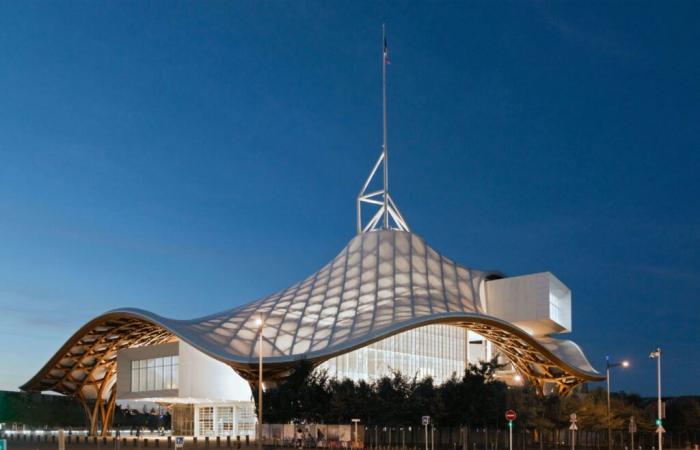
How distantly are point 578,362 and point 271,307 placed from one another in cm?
2799

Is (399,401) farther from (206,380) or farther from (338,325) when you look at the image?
(206,380)

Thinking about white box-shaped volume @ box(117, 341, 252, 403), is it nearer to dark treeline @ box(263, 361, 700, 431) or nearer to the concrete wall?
the concrete wall

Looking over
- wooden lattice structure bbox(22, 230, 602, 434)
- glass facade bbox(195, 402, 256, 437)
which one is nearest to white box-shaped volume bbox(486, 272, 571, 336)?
wooden lattice structure bbox(22, 230, 602, 434)

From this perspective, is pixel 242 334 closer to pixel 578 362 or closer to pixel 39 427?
pixel 578 362

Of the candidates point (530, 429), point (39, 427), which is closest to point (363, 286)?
point (530, 429)

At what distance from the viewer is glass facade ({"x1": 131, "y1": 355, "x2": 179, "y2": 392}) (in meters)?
66.9

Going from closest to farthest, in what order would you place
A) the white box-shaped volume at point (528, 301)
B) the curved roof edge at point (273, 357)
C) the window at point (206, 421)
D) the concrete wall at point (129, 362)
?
the curved roof edge at point (273, 357) → the concrete wall at point (129, 362) → the white box-shaped volume at point (528, 301) → the window at point (206, 421)

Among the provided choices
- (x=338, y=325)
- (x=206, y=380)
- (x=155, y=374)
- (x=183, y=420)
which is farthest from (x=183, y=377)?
(x=183, y=420)

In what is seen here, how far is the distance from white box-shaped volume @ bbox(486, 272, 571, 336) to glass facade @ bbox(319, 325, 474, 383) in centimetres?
471

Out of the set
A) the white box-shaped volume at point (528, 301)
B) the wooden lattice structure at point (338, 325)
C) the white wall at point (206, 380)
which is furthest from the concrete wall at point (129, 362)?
the white box-shaped volume at point (528, 301)

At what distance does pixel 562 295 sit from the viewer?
77250mm

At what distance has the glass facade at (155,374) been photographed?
2635 inches

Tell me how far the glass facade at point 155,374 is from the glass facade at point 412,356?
13091 mm

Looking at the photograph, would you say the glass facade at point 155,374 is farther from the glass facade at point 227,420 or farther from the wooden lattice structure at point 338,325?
the glass facade at point 227,420
